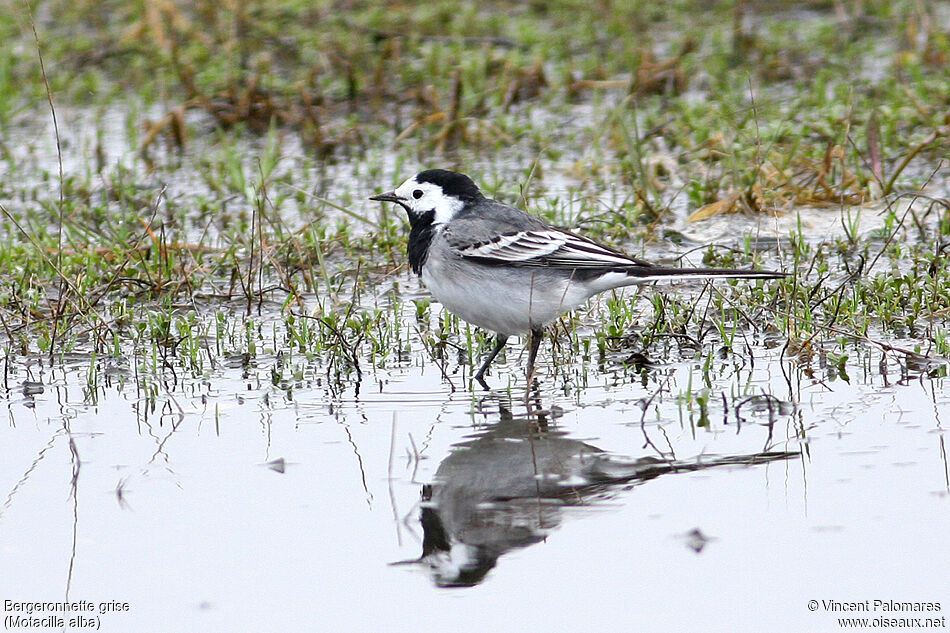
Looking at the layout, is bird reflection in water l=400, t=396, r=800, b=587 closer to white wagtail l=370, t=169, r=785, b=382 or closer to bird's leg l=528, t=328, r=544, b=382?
bird's leg l=528, t=328, r=544, b=382

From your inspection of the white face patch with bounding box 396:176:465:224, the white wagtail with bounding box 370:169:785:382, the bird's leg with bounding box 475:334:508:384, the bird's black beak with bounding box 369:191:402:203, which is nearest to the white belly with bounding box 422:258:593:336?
the white wagtail with bounding box 370:169:785:382

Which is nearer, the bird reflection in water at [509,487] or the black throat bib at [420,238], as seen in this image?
the bird reflection in water at [509,487]

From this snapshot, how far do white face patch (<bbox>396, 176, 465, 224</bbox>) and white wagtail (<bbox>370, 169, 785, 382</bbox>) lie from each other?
248 millimetres

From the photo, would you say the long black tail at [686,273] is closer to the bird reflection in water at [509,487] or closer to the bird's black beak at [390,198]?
the bird reflection in water at [509,487]

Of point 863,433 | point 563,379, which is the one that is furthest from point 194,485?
point 863,433

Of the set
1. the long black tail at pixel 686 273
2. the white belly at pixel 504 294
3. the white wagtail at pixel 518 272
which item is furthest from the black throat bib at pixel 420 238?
the long black tail at pixel 686 273

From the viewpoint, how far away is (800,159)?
9133 millimetres

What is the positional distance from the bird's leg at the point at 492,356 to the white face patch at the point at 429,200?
2.27 feet

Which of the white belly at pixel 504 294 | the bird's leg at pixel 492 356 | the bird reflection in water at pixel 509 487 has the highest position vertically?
the white belly at pixel 504 294

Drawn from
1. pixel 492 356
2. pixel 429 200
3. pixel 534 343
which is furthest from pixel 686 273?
pixel 429 200

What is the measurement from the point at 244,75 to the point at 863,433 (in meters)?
8.34

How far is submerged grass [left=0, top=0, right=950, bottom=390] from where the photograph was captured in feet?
23.2

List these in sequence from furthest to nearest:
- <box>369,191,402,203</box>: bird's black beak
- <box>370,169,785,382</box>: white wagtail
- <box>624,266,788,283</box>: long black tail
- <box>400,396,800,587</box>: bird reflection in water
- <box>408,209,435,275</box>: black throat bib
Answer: <box>369,191,402,203</box>: bird's black beak, <box>408,209,435,275</box>: black throat bib, <box>370,169,785,382</box>: white wagtail, <box>624,266,788,283</box>: long black tail, <box>400,396,800,587</box>: bird reflection in water

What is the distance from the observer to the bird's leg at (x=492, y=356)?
6.54 m
